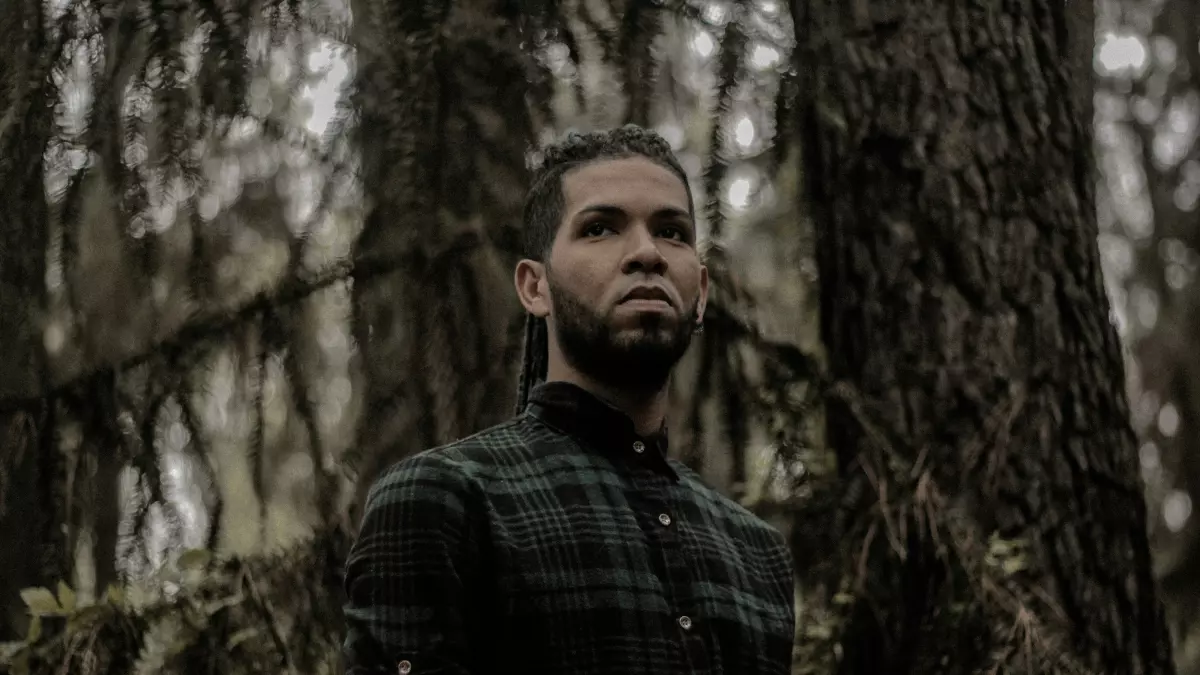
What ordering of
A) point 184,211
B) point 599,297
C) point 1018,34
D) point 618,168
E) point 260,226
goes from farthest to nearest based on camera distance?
1. point 1018,34
2. point 260,226
3. point 184,211
4. point 618,168
5. point 599,297

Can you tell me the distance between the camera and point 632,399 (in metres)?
1.81

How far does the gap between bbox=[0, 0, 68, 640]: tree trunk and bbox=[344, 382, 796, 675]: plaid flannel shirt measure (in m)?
1.13

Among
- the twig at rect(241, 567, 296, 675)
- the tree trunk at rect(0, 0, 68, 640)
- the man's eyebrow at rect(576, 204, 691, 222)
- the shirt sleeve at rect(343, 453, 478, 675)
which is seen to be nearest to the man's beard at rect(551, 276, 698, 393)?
the man's eyebrow at rect(576, 204, 691, 222)

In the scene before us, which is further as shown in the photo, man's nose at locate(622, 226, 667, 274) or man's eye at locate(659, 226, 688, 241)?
man's eye at locate(659, 226, 688, 241)

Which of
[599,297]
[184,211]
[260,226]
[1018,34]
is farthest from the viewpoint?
[1018,34]

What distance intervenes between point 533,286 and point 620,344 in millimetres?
243

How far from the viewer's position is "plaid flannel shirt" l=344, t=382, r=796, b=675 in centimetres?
155

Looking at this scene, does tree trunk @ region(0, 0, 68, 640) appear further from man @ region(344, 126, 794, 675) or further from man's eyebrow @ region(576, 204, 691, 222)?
man's eyebrow @ region(576, 204, 691, 222)

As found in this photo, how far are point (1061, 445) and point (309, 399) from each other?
1.40 metres

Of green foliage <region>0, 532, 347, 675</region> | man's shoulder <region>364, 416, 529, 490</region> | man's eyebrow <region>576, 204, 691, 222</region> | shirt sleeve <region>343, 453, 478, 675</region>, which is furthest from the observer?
green foliage <region>0, 532, 347, 675</region>

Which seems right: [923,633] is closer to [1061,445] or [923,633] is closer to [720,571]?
[1061,445]

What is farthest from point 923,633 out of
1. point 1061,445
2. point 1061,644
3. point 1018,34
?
point 1018,34

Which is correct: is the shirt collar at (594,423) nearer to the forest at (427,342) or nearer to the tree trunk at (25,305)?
the forest at (427,342)

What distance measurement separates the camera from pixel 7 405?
2568 millimetres
